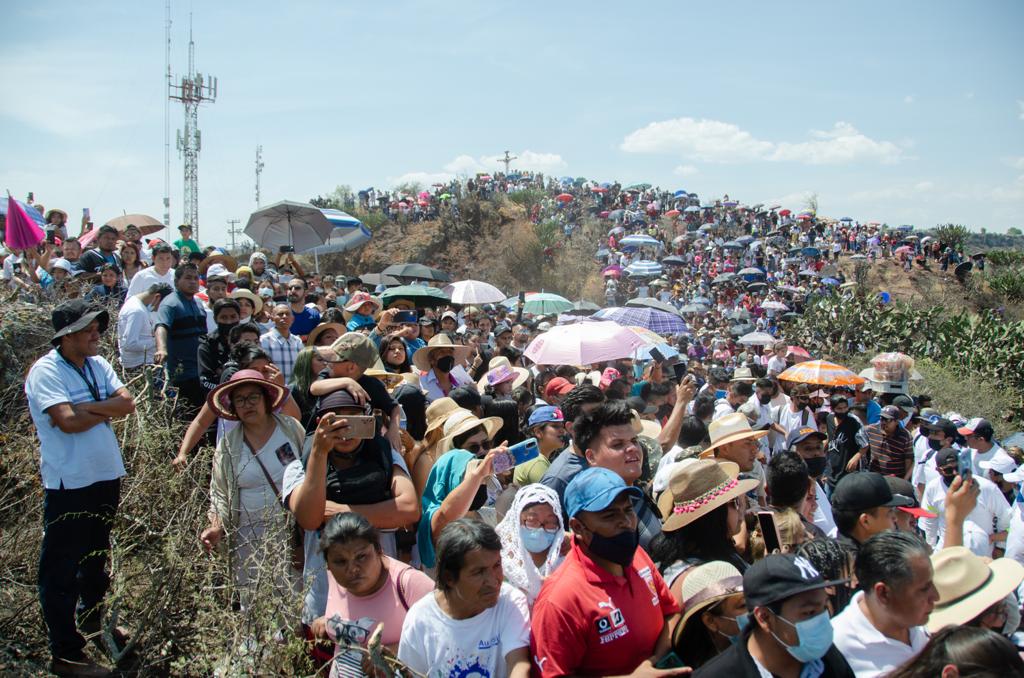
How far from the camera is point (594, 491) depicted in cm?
287

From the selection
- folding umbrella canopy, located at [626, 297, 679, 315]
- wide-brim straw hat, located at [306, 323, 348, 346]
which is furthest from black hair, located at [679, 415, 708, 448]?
folding umbrella canopy, located at [626, 297, 679, 315]

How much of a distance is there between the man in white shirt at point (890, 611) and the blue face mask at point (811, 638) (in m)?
0.53

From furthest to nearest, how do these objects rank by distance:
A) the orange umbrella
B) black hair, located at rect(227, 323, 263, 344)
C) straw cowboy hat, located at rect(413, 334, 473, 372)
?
the orange umbrella
straw cowboy hat, located at rect(413, 334, 473, 372)
black hair, located at rect(227, 323, 263, 344)

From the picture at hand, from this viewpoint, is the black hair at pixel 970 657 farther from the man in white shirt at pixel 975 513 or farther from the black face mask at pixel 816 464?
the black face mask at pixel 816 464

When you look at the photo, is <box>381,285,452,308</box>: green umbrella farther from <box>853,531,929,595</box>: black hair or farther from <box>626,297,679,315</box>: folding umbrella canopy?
<box>853,531,929,595</box>: black hair

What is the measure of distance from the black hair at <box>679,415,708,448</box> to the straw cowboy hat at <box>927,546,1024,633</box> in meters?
2.41

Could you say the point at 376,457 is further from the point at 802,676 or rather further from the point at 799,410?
the point at 799,410

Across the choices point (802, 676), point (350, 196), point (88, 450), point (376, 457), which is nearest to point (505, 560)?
point (376, 457)

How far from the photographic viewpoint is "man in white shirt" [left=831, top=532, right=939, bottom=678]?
280cm

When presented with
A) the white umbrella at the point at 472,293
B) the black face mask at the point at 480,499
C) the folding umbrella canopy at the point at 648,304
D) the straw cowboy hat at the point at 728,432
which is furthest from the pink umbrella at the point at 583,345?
the folding umbrella canopy at the point at 648,304

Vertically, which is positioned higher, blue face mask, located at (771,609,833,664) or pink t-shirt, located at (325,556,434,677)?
blue face mask, located at (771,609,833,664)

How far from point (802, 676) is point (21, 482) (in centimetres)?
495

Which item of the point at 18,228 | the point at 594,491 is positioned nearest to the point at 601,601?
the point at 594,491

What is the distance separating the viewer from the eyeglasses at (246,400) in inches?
156
